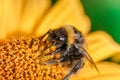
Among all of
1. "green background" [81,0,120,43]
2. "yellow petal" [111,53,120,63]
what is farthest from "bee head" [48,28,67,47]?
"yellow petal" [111,53,120,63]

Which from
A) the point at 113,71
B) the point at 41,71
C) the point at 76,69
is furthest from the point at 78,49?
the point at 113,71

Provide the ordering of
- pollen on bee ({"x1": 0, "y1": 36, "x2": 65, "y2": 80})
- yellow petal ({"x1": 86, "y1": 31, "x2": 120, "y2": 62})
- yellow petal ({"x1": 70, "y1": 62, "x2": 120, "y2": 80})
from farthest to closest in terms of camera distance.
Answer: yellow petal ({"x1": 86, "y1": 31, "x2": 120, "y2": 62}) → yellow petal ({"x1": 70, "y1": 62, "x2": 120, "y2": 80}) → pollen on bee ({"x1": 0, "y1": 36, "x2": 65, "y2": 80})

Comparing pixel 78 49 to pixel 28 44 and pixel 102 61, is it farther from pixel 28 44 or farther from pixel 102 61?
pixel 102 61

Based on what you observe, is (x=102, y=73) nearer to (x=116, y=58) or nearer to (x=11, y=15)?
(x=116, y=58)

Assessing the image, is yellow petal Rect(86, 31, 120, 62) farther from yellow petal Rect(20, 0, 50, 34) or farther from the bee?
the bee

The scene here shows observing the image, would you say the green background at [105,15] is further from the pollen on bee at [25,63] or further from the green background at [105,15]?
the pollen on bee at [25,63]

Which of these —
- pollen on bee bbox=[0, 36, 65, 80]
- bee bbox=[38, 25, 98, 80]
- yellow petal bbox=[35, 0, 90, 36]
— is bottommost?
bee bbox=[38, 25, 98, 80]

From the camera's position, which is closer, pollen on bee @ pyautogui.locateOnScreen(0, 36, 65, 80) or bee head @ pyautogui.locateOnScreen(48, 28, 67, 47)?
bee head @ pyautogui.locateOnScreen(48, 28, 67, 47)
